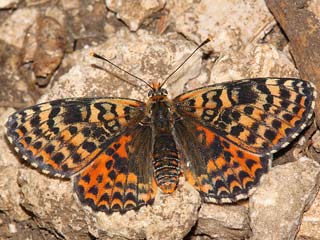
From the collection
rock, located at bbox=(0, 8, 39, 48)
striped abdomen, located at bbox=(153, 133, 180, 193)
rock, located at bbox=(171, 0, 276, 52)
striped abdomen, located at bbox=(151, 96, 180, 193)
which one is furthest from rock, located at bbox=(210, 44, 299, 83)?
rock, located at bbox=(0, 8, 39, 48)

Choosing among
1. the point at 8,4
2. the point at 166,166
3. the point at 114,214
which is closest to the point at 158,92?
the point at 166,166

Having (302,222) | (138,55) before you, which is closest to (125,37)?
(138,55)

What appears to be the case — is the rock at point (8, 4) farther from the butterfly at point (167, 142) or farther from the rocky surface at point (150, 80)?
the butterfly at point (167, 142)

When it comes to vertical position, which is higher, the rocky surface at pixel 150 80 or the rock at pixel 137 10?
the rock at pixel 137 10

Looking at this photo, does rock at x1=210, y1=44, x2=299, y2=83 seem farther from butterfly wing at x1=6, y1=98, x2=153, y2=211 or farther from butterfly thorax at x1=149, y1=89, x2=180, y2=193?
butterfly wing at x1=6, y1=98, x2=153, y2=211

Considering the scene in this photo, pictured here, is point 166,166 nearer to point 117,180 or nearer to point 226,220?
point 117,180

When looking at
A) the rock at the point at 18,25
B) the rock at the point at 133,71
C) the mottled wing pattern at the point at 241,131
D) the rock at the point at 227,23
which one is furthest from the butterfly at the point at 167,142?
the rock at the point at 18,25
